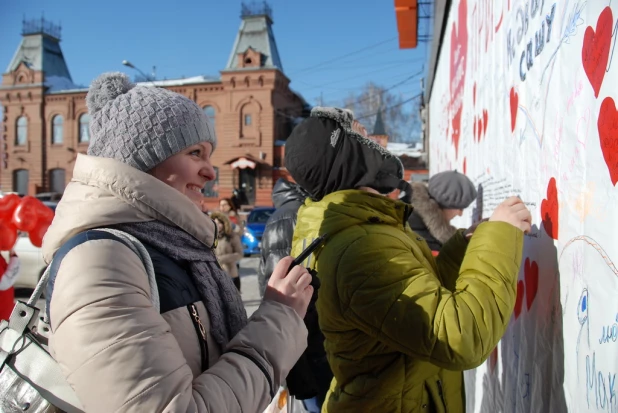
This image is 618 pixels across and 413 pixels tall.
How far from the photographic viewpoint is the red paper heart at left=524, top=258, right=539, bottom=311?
1830 millimetres

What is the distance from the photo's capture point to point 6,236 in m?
4.88

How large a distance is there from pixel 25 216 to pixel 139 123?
4.79m

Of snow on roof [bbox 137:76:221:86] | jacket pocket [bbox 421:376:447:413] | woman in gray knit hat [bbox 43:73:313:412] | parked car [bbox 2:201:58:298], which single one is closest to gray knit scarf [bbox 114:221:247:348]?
woman in gray knit hat [bbox 43:73:313:412]

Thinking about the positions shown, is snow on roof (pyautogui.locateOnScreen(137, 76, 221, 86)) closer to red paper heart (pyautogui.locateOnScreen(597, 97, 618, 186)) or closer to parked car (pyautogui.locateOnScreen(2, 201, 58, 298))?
parked car (pyautogui.locateOnScreen(2, 201, 58, 298))

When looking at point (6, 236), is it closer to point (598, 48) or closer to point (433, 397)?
point (433, 397)

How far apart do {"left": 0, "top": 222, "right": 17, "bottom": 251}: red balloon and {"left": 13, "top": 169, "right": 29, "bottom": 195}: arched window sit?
34.3 meters

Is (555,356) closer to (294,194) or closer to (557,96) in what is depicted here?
(557,96)

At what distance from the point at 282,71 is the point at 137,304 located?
3273 cm

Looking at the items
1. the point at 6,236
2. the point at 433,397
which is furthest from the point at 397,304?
the point at 6,236

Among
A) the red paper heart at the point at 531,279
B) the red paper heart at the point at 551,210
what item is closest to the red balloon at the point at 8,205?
the red paper heart at the point at 531,279

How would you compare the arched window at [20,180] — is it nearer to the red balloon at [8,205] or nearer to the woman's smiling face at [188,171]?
the red balloon at [8,205]

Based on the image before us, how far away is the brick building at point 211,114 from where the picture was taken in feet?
102

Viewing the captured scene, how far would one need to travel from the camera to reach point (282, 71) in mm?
32562

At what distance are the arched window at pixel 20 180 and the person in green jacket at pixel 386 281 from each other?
3846 centimetres
